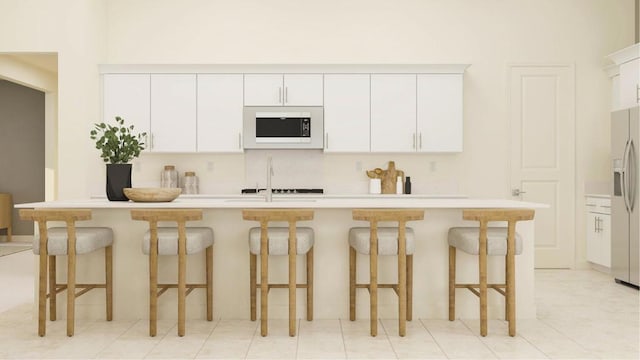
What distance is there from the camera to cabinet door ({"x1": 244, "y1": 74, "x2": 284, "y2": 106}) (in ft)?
18.3

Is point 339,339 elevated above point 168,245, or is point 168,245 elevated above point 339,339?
point 168,245

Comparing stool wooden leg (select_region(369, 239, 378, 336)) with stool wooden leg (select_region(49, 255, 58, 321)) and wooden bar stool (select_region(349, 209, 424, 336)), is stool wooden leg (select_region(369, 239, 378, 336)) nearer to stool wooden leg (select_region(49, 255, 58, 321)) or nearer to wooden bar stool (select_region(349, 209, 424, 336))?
wooden bar stool (select_region(349, 209, 424, 336))

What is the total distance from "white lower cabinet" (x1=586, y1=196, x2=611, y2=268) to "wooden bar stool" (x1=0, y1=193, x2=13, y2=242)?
862 cm

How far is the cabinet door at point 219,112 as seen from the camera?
18.3 ft

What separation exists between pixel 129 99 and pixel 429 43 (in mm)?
3434

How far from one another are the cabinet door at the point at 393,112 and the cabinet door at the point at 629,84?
6.96 feet

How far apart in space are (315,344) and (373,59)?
371cm

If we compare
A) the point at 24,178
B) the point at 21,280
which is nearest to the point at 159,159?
the point at 21,280

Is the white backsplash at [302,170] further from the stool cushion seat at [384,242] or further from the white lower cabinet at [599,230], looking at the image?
the stool cushion seat at [384,242]

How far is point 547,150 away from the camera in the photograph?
19.5 feet

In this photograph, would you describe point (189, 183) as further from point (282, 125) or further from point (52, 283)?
point (52, 283)

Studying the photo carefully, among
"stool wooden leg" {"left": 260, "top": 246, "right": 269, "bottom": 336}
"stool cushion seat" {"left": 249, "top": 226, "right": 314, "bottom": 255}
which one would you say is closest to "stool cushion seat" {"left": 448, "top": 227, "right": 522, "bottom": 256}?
"stool cushion seat" {"left": 249, "top": 226, "right": 314, "bottom": 255}

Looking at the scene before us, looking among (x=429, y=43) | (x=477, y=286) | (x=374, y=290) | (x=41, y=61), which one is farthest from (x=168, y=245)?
(x=41, y=61)

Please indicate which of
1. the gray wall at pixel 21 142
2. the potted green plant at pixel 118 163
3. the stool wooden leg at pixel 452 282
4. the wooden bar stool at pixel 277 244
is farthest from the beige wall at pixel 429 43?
the gray wall at pixel 21 142
